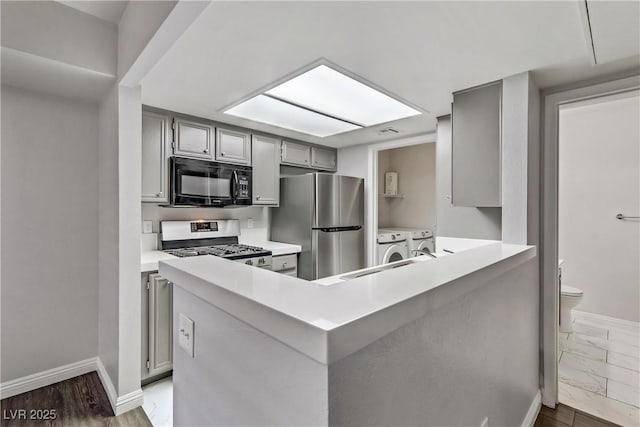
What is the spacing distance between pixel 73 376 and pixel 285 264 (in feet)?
5.85

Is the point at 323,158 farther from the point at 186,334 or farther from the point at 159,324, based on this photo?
the point at 186,334

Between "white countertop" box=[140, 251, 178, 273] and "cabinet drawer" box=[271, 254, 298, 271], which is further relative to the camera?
"cabinet drawer" box=[271, 254, 298, 271]

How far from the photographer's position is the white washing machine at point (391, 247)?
3648 mm

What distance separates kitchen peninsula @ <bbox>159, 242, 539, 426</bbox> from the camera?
529 millimetres

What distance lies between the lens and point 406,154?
504 centimetres

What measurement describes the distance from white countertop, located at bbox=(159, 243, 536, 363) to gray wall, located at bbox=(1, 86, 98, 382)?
172cm

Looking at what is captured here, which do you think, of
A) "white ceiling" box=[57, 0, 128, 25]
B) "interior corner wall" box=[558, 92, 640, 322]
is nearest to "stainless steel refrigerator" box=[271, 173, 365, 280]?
"white ceiling" box=[57, 0, 128, 25]

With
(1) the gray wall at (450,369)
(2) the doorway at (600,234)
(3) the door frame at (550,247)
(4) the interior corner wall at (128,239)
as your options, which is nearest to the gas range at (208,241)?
(4) the interior corner wall at (128,239)

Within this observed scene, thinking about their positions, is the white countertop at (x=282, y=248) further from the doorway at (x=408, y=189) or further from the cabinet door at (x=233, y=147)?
the doorway at (x=408, y=189)

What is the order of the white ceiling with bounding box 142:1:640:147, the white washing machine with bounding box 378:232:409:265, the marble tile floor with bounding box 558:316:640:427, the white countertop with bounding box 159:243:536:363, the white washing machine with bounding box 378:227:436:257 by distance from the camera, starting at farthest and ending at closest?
the white washing machine with bounding box 378:227:436:257 < the white washing machine with bounding box 378:232:409:265 < the marble tile floor with bounding box 558:316:640:427 < the white ceiling with bounding box 142:1:640:147 < the white countertop with bounding box 159:243:536:363

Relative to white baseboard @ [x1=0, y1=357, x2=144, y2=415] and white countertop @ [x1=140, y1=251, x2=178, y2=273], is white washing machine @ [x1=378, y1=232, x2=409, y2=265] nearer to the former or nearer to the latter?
white countertop @ [x1=140, y1=251, x2=178, y2=273]

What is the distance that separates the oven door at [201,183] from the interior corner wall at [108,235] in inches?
19.7

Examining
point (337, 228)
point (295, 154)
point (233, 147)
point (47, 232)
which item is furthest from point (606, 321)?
point (47, 232)

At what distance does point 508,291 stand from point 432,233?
3351 millimetres
